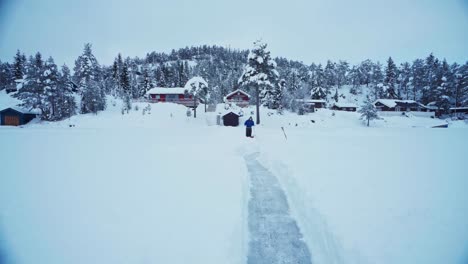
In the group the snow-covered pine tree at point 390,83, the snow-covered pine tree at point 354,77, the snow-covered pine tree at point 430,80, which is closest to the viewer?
the snow-covered pine tree at point 430,80

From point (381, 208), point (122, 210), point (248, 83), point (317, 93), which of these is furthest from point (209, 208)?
point (317, 93)

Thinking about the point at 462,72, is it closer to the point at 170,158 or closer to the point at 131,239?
the point at 170,158

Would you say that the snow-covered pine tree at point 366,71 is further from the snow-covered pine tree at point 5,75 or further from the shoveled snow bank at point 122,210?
the snow-covered pine tree at point 5,75

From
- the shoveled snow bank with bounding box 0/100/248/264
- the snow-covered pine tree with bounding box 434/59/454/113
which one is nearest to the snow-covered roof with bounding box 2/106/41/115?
the shoveled snow bank with bounding box 0/100/248/264

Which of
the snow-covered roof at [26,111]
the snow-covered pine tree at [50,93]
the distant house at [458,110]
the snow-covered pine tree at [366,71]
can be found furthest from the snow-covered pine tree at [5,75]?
the snow-covered pine tree at [366,71]

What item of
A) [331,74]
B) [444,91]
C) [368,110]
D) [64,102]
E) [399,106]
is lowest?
[368,110]

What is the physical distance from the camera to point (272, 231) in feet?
17.5

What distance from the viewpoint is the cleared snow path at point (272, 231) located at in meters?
4.50

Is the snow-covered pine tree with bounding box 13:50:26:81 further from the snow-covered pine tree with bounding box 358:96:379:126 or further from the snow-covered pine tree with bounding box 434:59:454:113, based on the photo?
the snow-covered pine tree with bounding box 434:59:454:113

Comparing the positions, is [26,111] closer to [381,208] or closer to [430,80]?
[381,208]

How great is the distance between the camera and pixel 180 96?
167 ft

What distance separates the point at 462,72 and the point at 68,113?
8275cm

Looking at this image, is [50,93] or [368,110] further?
[368,110]

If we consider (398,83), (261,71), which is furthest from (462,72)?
(261,71)
